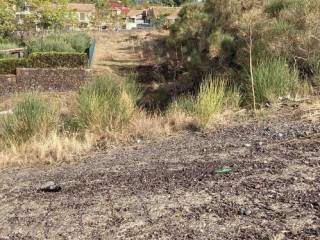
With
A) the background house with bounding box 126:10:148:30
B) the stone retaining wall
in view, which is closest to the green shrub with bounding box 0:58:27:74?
the stone retaining wall

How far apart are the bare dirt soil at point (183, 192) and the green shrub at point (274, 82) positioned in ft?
4.34

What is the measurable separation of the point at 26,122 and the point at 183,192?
12.3 feet

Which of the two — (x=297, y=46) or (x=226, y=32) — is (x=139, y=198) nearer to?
(x=297, y=46)

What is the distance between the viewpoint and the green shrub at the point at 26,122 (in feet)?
22.2

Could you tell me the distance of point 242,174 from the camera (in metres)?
3.95

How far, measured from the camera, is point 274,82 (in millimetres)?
6793

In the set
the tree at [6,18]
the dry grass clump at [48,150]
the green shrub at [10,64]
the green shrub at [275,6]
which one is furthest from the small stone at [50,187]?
the tree at [6,18]

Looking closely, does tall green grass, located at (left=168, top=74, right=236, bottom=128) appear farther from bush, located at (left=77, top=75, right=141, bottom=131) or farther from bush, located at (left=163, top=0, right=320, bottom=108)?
bush, located at (left=77, top=75, right=141, bottom=131)

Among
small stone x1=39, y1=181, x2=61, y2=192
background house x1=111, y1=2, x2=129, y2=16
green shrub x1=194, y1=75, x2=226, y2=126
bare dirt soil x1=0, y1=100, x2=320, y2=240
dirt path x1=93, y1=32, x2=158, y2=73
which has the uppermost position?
background house x1=111, y1=2, x2=129, y2=16

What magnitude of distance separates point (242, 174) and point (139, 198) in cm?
85

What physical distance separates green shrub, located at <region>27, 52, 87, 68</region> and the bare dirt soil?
492 inches

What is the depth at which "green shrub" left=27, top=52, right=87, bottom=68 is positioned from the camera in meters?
17.4

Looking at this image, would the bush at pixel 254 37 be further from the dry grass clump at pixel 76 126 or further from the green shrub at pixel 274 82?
the dry grass clump at pixel 76 126

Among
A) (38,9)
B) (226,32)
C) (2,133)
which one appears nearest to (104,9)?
(38,9)
